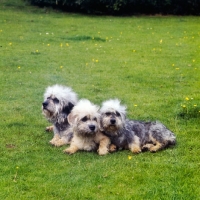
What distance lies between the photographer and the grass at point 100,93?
21.9ft

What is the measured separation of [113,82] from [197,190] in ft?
22.7

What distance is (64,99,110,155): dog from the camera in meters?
7.84

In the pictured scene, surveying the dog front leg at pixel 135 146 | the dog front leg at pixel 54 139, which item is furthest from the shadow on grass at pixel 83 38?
the dog front leg at pixel 135 146

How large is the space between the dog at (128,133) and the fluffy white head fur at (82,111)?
0.49 ft

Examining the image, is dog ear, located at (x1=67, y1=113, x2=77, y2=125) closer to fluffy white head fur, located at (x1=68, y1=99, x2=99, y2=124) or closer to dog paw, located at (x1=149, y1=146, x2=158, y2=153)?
fluffy white head fur, located at (x1=68, y1=99, x2=99, y2=124)

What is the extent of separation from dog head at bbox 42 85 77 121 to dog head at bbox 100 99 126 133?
82cm

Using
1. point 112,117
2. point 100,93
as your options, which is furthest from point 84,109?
point 100,93

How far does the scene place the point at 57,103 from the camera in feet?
27.8

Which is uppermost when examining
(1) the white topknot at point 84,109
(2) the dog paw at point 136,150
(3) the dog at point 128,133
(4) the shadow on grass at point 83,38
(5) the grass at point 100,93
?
(1) the white topknot at point 84,109

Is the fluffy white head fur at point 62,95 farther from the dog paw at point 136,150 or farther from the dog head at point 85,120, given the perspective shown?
→ the dog paw at point 136,150

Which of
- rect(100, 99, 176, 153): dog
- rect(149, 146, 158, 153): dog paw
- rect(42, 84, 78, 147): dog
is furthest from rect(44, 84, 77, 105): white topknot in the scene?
rect(149, 146, 158, 153): dog paw

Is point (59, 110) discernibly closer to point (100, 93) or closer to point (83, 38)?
point (100, 93)

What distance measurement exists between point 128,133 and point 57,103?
1422mm

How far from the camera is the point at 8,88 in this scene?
12164 mm
